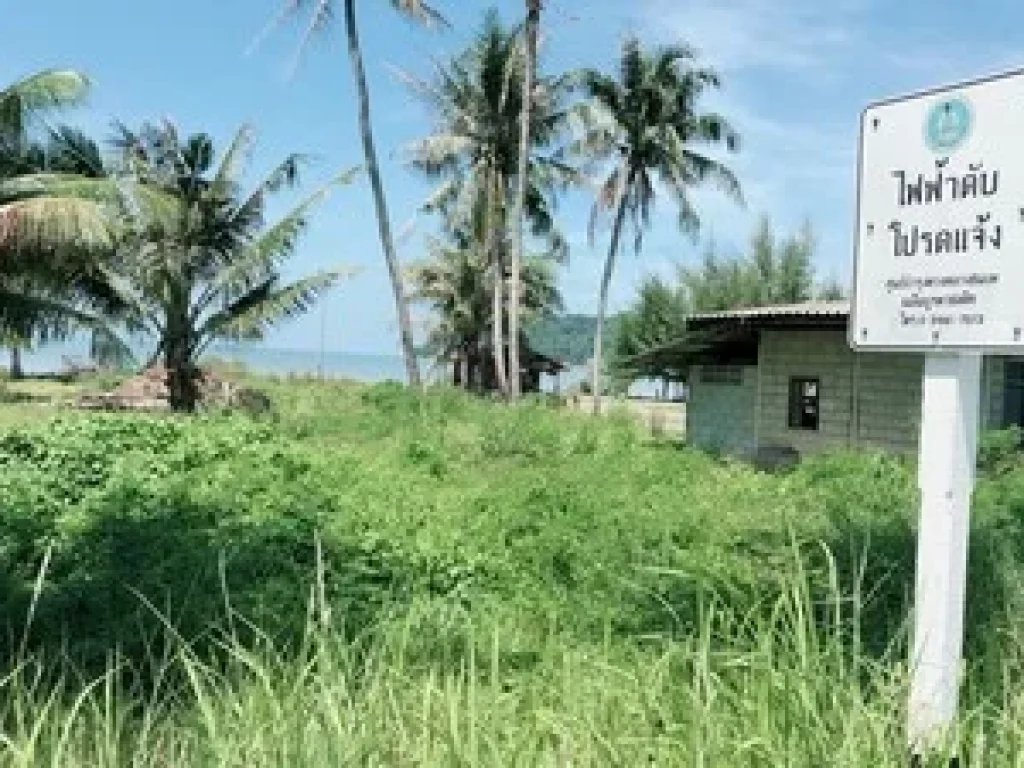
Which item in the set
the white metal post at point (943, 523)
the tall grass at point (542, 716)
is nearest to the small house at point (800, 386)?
the white metal post at point (943, 523)

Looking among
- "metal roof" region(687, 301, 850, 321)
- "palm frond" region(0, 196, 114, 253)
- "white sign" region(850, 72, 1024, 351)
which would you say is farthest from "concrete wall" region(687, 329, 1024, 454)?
"white sign" region(850, 72, 1024, 351)

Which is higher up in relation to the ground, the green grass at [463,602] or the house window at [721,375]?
the house window at [721,375]

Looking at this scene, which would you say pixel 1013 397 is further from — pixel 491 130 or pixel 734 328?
pixel 491 130

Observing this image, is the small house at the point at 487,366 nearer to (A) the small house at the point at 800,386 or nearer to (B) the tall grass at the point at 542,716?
(A) the small house at the point at 800,386

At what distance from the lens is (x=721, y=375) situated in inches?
943

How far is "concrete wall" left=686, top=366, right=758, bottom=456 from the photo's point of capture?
2305cm

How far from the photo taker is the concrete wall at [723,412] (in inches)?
907

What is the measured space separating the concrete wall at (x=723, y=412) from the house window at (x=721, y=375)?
4 cm

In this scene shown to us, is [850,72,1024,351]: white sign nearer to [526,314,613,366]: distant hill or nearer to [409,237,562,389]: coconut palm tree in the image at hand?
[409,237,562,389]: coconut palm tree

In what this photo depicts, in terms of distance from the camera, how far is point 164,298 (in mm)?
20891

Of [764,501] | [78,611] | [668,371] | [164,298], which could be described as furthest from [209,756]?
[668,371]


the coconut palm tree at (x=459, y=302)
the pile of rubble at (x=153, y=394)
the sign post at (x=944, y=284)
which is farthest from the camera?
Answer: the coconut palm tree at (x=459, y=302)

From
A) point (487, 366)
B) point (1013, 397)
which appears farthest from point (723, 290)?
point (1013, 397)

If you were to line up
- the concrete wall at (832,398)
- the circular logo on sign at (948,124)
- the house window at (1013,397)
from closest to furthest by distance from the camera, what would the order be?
the circular logo on sign at (948,124) → the house window at (1013,397) → the concrete wall at (832,398)
